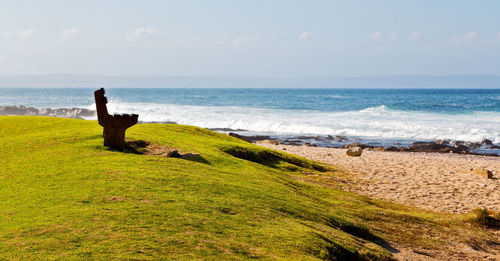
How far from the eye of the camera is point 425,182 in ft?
56.8

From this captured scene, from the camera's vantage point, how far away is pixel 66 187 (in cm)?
841

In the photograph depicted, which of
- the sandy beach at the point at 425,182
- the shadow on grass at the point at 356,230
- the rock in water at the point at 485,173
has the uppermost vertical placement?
the shadow on grass at the point at 356,230

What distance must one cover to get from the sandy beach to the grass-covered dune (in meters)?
1.95

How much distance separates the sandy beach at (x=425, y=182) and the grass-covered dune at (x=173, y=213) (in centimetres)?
→ 195

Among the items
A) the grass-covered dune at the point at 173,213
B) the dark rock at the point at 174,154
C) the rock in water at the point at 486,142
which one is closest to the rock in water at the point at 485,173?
the grass-covered dune at the point at 173,213

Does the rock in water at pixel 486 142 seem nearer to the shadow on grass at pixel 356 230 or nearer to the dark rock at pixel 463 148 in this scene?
the dark rock at pixel 463 148

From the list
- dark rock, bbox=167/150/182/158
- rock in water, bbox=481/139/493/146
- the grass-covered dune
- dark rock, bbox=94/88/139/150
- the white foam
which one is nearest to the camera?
the grass-covered dune

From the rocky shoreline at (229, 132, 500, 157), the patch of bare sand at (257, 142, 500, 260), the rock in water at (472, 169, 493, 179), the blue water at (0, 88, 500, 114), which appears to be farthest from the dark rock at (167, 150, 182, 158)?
the blue water at (0, 88, 500, 114)

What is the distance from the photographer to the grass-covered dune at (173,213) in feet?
19.5

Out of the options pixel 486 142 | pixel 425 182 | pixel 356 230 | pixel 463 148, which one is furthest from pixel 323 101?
pixel 356 230

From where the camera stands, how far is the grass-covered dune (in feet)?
19.5

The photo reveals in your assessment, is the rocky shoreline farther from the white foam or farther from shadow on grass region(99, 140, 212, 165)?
shadow on grass region(99, 140, 212, 165)

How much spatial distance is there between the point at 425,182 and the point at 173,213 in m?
12.9

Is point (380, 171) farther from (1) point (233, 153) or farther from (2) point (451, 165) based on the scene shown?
(1) point (233, 153)
